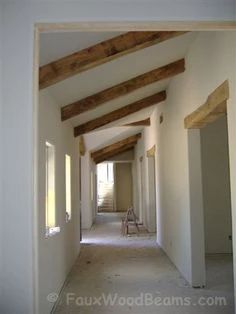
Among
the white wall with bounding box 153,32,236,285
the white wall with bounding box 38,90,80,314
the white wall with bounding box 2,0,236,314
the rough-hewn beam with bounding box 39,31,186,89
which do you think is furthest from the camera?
the white wall with bounding box 38,90,80,314

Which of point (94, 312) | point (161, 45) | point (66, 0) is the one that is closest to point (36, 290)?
point (66, 0)

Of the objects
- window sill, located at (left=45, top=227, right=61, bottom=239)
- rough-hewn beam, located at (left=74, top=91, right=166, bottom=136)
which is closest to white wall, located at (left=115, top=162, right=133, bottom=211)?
rough-hewn beam, located at (left=74, top=91, right=166, bottom=136)

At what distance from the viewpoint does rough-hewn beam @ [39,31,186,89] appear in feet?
11.1

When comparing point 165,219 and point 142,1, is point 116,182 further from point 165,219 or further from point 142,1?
point 142,1

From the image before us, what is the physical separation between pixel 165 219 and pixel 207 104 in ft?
11.8

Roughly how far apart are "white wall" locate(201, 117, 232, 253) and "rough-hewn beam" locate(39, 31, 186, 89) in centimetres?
392

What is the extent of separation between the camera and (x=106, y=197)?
1842cm

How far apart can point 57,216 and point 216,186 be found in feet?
12.0

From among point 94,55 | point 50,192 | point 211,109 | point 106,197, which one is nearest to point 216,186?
point 211,109

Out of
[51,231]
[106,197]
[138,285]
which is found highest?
[51,231]

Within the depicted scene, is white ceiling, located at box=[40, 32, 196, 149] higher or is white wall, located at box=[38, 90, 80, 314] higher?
white ceiling, located at box=[40, 32, 196, 149]

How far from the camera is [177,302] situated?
13.6 ft

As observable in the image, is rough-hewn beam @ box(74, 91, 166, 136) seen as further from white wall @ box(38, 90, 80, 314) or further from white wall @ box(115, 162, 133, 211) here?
white wall @ box(115, 162, 133, 211)

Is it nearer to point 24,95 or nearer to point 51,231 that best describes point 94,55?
point 24,95
